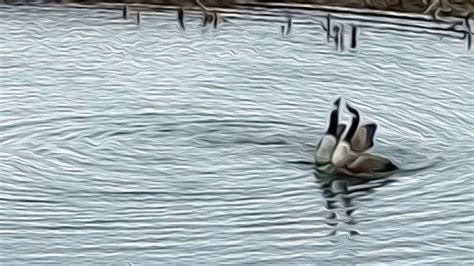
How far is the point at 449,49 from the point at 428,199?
13.5 feet

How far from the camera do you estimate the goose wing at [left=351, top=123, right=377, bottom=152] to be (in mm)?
5406

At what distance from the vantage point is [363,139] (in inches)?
216

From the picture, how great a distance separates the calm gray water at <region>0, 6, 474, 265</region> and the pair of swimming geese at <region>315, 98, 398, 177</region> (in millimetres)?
93

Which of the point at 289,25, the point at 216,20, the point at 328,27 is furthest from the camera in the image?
the point at 216,20

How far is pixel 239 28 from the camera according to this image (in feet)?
32.7

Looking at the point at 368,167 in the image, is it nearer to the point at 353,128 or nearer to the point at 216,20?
the point at 353,128

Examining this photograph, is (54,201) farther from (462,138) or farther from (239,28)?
(239,28)

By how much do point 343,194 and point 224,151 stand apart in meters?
0.80

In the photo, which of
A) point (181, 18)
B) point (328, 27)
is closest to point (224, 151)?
point (328, 27)

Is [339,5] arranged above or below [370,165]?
above

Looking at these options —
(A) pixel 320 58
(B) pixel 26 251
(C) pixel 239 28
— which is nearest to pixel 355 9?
(C) pixel 239 28

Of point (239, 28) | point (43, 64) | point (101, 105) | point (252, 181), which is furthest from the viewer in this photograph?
point (239, 28)

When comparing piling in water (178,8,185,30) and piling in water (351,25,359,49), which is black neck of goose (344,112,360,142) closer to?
piling in water (351,25,359,49)

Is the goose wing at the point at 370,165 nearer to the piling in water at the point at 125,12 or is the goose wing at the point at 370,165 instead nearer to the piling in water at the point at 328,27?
the piling in water at the point at 328,27
